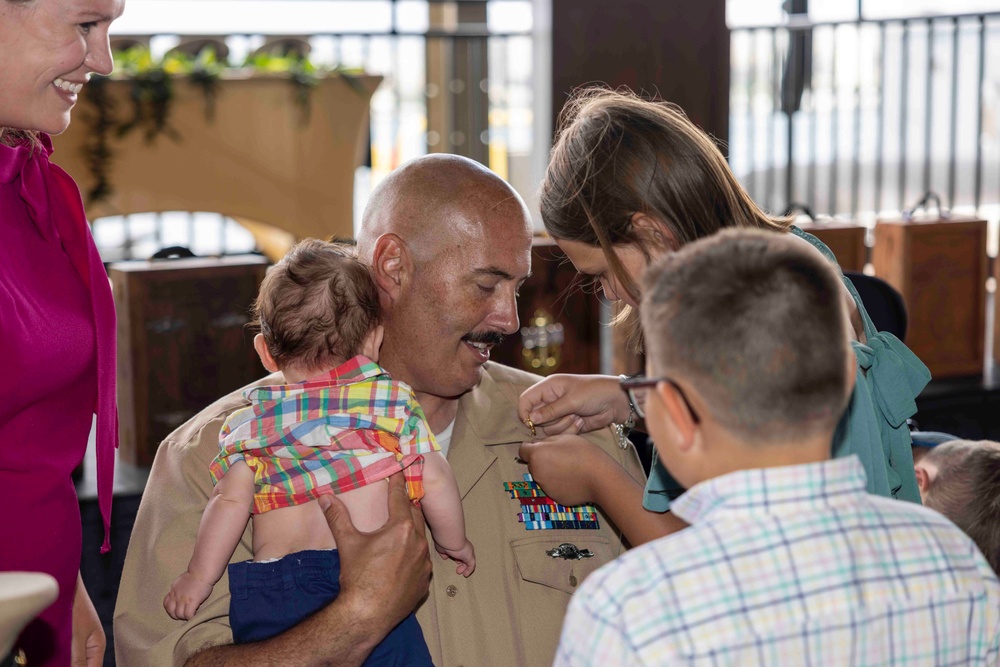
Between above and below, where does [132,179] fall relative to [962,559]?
above

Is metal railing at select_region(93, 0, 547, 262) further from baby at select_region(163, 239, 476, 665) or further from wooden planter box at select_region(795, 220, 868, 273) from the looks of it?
baby at select_region(163, 239, 476, 665)

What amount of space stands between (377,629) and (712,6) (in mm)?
3924

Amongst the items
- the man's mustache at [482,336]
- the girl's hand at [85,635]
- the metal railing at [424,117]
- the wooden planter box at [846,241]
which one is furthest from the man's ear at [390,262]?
the metal railing at [424,117]

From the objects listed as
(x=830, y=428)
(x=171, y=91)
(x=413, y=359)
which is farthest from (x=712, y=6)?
(x=830, y=428)

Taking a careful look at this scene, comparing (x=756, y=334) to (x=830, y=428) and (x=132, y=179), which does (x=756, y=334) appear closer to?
(x=830, y=428)

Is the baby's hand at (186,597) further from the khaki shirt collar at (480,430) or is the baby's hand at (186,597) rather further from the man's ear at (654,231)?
the man's ear at (654,231)

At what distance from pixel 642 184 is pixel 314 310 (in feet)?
1.82

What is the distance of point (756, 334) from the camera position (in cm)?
111

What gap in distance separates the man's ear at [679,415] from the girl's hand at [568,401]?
0.93 m

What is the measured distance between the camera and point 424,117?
23.4 feet

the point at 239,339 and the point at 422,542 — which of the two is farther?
the point at 239,339

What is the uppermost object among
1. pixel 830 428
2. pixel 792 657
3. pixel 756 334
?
pixel 756 334

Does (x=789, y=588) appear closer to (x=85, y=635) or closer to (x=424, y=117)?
(x=85, y=635)

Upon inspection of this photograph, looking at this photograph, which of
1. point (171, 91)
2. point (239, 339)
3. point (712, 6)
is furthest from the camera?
point (712, 6)
